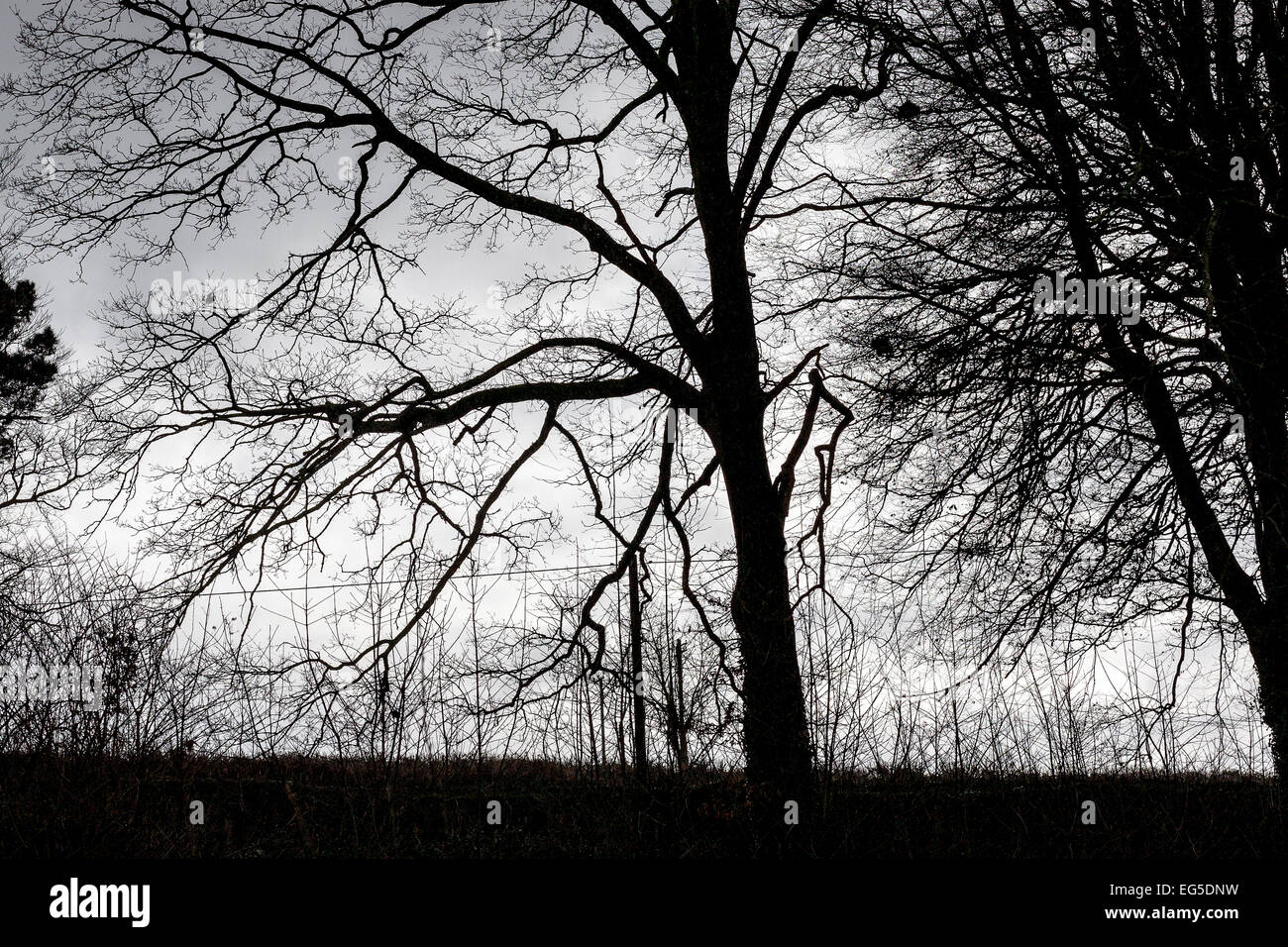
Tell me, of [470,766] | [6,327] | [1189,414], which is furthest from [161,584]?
[6,327]

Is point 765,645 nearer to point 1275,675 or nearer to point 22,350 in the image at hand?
point 1275,675

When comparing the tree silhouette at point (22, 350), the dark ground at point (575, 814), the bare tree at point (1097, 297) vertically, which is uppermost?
the tree silhouette at point (22, 350)

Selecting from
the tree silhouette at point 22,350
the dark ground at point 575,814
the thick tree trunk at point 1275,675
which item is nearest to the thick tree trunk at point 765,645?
the dark ground at point 575,814

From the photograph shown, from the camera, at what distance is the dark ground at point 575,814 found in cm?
720

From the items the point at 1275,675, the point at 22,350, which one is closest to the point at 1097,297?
the point at 1275,675

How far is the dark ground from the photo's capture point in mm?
7195

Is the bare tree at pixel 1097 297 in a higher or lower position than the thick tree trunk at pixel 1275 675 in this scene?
higher

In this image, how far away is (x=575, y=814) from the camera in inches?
307

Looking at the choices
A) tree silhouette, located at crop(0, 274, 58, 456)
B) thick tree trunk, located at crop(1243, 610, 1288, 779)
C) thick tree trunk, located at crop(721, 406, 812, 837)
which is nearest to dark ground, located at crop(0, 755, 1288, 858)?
thick tree trunk, located at crop(721, 406, 812, 837)

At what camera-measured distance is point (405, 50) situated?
1043 cm

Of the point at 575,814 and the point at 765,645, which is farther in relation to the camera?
the point at 765,645

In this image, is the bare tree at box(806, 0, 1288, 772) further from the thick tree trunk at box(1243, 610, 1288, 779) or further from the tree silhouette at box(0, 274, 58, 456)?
the tree silhouette at box(0, 274, 58, 456)

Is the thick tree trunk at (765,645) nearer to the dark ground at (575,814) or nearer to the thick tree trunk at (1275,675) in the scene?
the dark ground at (575,814)
